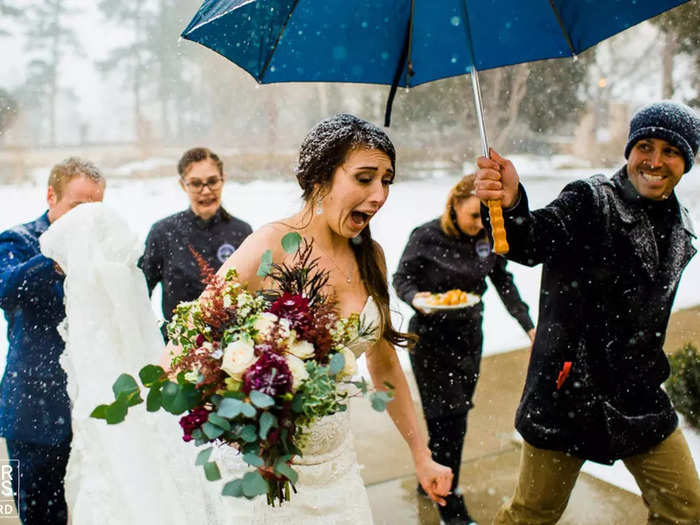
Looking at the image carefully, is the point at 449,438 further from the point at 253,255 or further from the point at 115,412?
the point at 115,412

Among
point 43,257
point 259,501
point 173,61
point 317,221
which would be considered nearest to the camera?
point 259,501

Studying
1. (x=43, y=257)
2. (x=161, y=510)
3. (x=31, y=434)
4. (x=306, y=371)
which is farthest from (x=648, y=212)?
(x=31, y=434)

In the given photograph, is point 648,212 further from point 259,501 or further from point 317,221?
point 259,501

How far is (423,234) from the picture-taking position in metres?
4.20

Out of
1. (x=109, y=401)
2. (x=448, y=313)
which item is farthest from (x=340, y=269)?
(x=448, y=313)

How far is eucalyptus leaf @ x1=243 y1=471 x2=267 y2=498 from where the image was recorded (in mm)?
1544

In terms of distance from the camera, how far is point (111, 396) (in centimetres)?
284

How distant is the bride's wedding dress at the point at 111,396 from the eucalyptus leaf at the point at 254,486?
1.17 metres

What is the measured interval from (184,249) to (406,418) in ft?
6.87

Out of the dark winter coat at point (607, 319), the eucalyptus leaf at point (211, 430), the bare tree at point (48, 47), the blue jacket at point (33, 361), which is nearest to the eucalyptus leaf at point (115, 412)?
the eucalyptus leaf at point (211, 430)

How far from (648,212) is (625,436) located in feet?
2.80

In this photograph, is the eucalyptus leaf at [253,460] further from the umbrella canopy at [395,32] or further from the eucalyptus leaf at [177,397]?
the umbrella canopy at [395,32]

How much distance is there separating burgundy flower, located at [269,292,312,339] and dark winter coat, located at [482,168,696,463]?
44.0 inches

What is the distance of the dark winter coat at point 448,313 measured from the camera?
3.98 m
